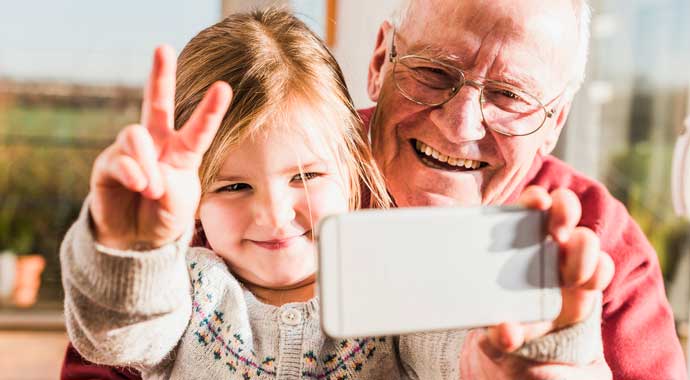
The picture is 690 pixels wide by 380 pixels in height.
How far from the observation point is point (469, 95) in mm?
924

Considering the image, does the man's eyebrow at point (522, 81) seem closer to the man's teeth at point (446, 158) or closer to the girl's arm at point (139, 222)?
the man's teeth at point (446, 158)

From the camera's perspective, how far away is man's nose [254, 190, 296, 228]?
2.58ft

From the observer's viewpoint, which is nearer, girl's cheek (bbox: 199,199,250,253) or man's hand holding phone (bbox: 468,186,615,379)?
man's hand holding phone (bbox: 468,186,615,379)

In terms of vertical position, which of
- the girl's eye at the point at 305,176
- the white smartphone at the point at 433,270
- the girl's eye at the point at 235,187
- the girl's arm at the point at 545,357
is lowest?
the girl's arm at the point at 545,357

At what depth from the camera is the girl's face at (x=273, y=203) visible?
792 millimetres

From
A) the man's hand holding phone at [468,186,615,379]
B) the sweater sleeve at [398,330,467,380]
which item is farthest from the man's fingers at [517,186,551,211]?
the sweater sleeve at [398,330,467,380]

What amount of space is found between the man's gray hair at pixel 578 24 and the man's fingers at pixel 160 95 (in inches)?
19.2

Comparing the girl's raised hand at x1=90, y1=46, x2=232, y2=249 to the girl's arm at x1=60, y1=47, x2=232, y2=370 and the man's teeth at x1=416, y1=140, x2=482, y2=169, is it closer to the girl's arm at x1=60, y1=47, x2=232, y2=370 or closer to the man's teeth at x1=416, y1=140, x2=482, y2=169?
the girl's arm at x1=60, y1=47, x2=232, y2=370

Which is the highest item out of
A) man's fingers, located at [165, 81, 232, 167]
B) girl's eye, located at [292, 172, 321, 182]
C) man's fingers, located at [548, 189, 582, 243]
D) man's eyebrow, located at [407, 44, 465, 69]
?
man's fingers, located at [165, 81, 232, 167]

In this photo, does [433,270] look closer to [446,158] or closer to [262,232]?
[262,232]

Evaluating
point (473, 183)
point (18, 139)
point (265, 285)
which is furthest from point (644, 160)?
point (18, 139)

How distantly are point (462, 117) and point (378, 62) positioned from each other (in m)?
0.21

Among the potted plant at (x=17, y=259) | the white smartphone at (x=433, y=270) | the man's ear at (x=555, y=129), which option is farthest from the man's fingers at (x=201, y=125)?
the potted plant at (x=17, y=259)

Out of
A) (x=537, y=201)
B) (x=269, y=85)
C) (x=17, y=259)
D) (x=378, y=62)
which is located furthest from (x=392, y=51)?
(x=17, y=259)
